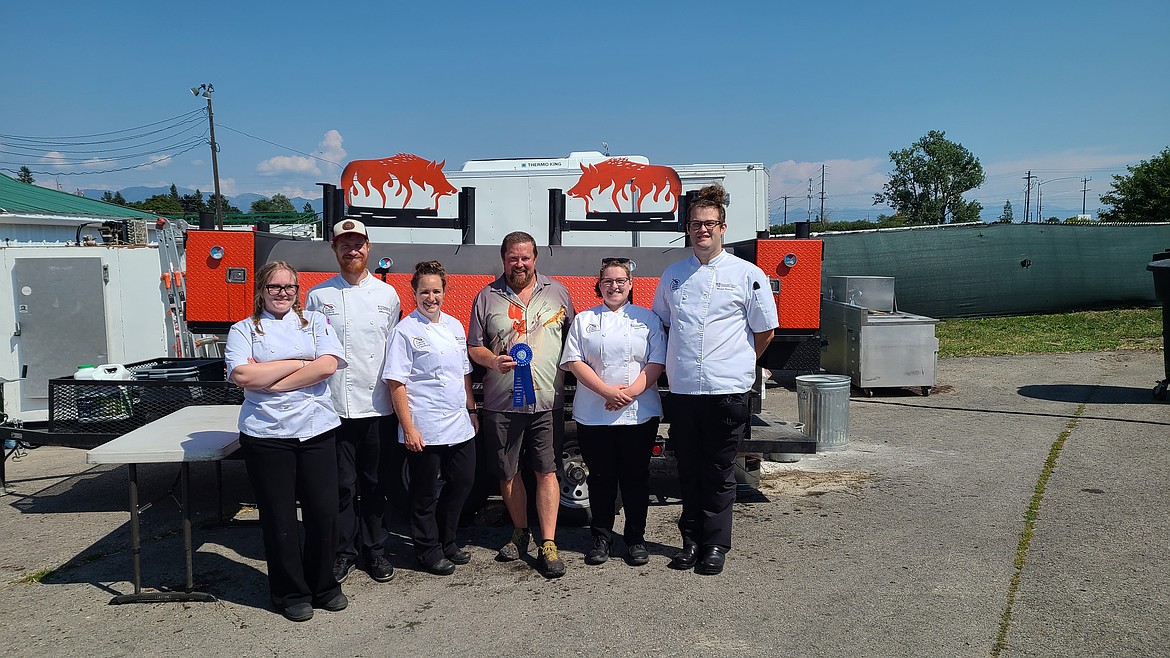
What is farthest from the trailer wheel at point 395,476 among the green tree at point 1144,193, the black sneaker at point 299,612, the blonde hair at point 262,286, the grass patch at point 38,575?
the green tree at point 1144,193

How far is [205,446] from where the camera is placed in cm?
396

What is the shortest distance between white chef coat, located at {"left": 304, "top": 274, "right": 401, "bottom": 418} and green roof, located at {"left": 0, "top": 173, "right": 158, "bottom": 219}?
68.2ft

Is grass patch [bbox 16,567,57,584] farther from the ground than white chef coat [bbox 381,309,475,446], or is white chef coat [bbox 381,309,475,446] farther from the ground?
white chef coat [bbox 381,309,475,446]

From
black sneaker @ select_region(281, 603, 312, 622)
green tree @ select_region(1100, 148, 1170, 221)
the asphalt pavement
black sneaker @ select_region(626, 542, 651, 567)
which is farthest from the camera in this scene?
green tree @ select_region(1100, 148, 1170, 221)

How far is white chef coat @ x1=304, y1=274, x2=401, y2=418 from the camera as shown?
13.7ft

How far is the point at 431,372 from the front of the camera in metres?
4.20

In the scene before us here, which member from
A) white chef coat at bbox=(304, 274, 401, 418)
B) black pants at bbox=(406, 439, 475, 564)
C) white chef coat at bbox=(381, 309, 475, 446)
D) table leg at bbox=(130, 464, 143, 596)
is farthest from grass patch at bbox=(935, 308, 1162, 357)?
table leg at bbox=(130, 464, 143, 596)

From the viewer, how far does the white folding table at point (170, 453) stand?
12.6 ft

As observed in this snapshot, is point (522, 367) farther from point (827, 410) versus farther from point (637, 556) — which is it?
point (827, 410)

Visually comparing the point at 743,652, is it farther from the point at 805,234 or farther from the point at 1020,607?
the point at 805,234

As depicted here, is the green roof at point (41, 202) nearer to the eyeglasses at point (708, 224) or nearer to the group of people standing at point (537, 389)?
the group of people standing at point (537, 389)

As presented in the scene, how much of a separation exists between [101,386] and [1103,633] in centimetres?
573

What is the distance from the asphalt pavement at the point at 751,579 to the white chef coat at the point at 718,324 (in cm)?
104

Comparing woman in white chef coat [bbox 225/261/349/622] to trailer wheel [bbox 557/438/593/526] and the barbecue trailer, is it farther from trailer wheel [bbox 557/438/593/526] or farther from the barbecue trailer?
trailer wheel [bbox 557/438/593/526]
